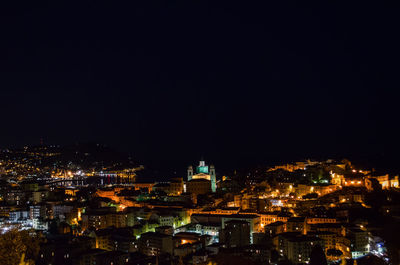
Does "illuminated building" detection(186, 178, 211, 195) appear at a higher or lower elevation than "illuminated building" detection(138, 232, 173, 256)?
higher

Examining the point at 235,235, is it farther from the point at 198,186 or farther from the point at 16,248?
the point at 198,186

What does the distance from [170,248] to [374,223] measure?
8.41 m

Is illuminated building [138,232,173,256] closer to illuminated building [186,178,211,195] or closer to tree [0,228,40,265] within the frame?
tree [0,228,40,265]

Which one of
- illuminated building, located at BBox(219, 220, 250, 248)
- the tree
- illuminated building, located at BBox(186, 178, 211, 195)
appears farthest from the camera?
illuminated building, located at BBox(186, 178, 211, 195)

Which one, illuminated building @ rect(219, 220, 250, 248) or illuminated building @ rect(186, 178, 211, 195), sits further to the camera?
illuminated building @ rect(186, 178, 211, 195)

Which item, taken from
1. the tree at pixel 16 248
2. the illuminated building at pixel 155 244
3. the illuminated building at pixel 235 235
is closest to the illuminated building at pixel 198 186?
the illuminated building at pixel 235 235

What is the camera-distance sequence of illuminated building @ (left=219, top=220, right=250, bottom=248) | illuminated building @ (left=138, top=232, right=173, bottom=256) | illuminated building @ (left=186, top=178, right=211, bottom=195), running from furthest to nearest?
1. illuminated building @ (left=186, top=178, right=211, bottom=195)
2. illuminated building @ (left=219, top=220, right=250, bottom=248)
3. illuminated building @ (left=138, top=232, right=173, bottom=256)

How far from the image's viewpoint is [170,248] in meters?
16.8

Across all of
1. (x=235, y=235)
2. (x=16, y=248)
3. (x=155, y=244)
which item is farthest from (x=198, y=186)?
(x=16, y=248)

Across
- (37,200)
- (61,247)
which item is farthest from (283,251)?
(37,200)

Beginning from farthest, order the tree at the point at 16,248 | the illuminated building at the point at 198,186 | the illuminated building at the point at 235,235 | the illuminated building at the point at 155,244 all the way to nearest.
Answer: the illuminated building at the point at 198,186
the illuminated building at the point at 235,235
the illuminated building at the point at 155,244
the tree at the point at 16,248

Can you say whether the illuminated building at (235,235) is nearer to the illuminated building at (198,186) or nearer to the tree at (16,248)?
the tree at (16,248)

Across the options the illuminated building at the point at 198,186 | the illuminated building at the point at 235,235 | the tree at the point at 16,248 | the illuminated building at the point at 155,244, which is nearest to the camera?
the tree at the point at 16,248

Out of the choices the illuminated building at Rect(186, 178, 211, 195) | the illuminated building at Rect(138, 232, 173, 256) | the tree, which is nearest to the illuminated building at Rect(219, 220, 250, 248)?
the illuminated building at Rect(138, 232, 173, 256)
